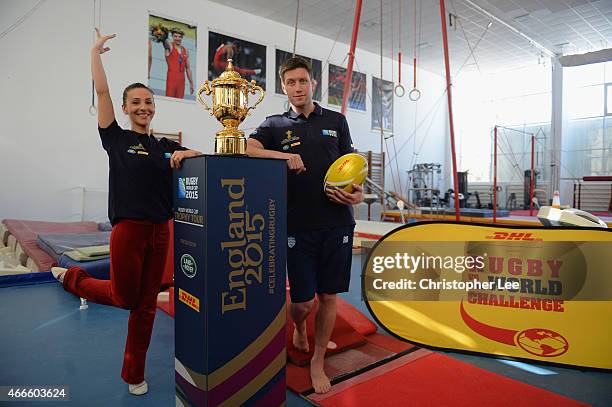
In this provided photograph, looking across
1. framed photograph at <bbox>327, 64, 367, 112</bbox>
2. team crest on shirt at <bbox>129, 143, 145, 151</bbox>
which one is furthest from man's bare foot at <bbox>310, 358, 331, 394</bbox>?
framed photograph at <bbox>327, 64, 367, 112</bbox>

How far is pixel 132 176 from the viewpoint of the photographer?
168 cm

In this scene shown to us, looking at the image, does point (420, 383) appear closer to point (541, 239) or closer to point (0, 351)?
point (541, 239)

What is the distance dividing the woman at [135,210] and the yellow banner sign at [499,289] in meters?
1.38

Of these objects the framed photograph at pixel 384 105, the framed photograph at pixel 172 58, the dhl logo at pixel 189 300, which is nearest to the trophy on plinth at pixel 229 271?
the dhl logo at pixel 189 300

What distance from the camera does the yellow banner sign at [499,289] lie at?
2.05m

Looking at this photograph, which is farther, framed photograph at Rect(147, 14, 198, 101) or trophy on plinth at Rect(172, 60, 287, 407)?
framed photograph at Rect(147, 14, 198, 101)

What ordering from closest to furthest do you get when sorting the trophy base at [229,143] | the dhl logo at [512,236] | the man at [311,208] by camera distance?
the trophy base at [229,143]
the man at [311,208]
the dhl logo at [512,236]

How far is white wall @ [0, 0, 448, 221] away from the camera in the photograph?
18.5ft

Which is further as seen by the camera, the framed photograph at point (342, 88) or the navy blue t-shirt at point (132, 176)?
the framed photograph at point (342, 88)

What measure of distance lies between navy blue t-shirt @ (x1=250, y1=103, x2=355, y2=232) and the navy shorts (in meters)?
0.04

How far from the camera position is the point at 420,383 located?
1.87m

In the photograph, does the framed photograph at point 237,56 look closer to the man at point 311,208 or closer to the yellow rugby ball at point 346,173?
the man at point 311,208

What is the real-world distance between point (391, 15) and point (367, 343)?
26.6ft

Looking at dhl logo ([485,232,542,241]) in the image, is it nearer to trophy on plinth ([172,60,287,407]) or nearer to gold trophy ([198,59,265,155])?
trophy on plinth ([172,60,287,407])
